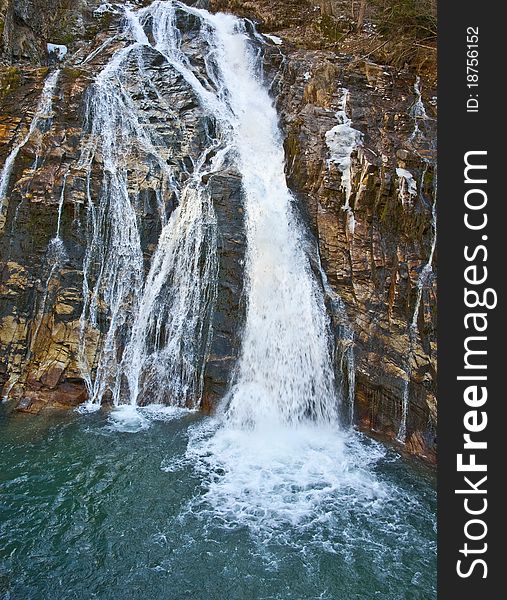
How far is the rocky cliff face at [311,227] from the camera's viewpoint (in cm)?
1019

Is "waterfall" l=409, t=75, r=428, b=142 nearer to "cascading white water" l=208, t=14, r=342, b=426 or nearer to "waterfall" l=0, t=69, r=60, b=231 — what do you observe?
"cascading white water" l=208, t=14, r=342, b=426

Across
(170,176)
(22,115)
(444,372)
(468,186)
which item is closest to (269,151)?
(170,176)

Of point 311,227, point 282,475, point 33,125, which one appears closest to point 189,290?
point 311,227

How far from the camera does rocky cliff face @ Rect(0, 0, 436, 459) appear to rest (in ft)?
33.4

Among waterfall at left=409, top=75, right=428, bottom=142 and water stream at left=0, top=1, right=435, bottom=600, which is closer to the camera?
water stream at left=0, top=1, right=435, bottom=600

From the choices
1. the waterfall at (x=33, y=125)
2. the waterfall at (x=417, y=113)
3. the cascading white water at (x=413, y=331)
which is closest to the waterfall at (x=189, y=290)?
the waterfall at (x=33, y=125)

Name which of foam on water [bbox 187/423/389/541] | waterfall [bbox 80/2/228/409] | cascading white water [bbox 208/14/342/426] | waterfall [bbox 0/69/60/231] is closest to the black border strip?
foam on water [bbox 187/423/389/541]

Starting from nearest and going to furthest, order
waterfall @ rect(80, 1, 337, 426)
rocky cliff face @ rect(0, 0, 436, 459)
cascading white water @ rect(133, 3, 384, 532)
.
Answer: cascading white water @ rect(133, 3, 384, 532) < rocky cliff face @ rect(0, 0, 436, 459) < waterfall @ rect(80, 1, 337, 426)

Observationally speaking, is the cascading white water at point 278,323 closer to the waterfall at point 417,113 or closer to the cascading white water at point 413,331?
the cascading white water at point 413,331

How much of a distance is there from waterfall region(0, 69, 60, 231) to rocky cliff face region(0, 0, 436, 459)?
8 cm

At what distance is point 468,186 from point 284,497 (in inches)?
218

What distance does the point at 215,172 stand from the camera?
12.8 metres

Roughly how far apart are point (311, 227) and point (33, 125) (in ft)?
27.0

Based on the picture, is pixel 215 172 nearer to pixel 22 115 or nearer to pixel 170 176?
pixel 170 176
